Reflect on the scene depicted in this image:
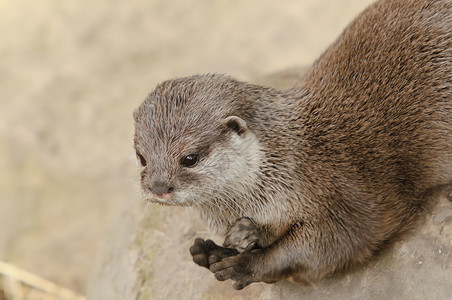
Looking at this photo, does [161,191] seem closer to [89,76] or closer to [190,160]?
[190,160]

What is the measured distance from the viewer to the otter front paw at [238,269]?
2.20m

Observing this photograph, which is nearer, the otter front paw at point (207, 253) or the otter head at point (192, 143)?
the otter head at point (192, 143)

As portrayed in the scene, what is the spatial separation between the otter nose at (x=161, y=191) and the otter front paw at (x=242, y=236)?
33 cm

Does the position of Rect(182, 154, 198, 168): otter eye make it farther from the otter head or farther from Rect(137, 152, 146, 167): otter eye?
Rect(137, 152, 146, 167): otter eye

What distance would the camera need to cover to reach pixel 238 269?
7.24 ft

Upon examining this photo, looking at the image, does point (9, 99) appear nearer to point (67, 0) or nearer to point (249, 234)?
point (67, 0)

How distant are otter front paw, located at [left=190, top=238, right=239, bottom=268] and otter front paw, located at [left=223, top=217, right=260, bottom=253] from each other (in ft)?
0.14

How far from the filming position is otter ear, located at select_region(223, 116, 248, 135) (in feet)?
6.98

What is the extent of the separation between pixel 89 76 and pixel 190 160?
11.3 ft

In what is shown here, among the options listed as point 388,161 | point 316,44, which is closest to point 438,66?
point 388,161

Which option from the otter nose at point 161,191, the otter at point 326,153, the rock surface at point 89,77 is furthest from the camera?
the rock surface at point 89,77

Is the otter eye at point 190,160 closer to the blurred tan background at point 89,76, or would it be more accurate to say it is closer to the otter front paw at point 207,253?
the otter front paw at point 207,253

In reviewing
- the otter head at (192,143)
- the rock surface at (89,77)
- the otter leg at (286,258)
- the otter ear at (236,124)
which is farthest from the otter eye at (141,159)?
the rock surface at (89,77)

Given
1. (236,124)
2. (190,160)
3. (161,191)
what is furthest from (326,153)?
Result: (161,191)
